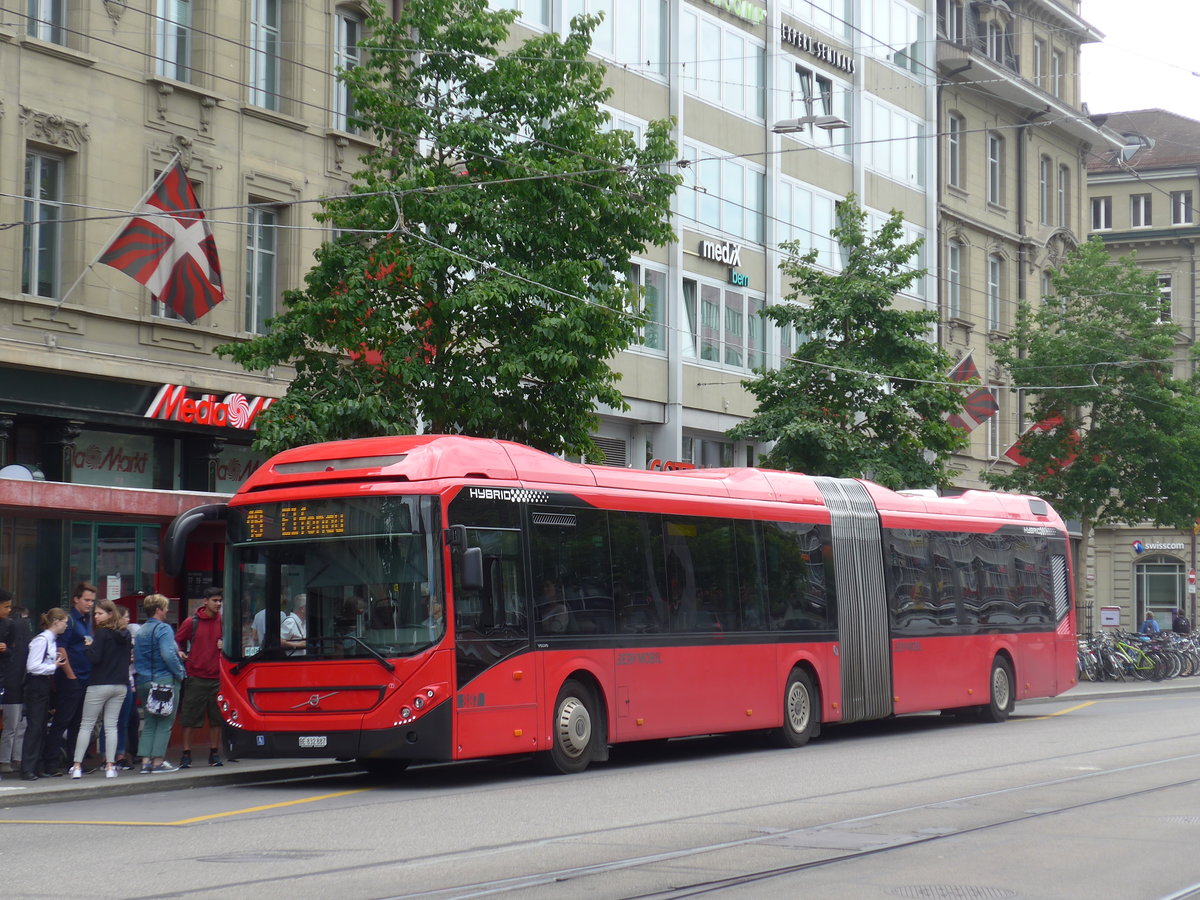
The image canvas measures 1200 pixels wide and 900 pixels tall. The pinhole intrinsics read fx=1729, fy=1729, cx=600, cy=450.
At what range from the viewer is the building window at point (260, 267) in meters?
25.8

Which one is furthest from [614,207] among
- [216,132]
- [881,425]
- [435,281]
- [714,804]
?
[881,425]

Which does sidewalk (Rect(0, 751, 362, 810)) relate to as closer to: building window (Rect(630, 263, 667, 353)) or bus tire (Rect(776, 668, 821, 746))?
bus tire (Rect(776, 668, 821, 746))

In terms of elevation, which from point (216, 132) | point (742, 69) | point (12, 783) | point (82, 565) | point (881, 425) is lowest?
point (12, 783)

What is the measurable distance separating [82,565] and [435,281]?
5759 millimetres

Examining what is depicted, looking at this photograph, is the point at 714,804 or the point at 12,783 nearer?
the point at 714,804

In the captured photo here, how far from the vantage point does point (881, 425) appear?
32844 millimetres

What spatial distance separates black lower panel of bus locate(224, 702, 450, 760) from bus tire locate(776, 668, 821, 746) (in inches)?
252

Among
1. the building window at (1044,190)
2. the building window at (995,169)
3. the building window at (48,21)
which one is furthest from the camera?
the building window at (1044,190)

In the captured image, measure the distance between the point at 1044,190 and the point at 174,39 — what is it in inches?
1385

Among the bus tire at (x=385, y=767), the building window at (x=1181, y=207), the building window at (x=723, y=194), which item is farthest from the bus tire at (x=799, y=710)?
the building window at (x=1181, y=207)

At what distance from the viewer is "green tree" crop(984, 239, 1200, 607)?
39031 millimetres

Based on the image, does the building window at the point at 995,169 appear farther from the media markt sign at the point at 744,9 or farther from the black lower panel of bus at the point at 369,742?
the black lower panel of bus at the point at 369,742

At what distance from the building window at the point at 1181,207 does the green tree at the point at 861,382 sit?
42238 mm

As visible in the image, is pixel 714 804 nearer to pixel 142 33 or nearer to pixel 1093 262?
pixel 142 33
